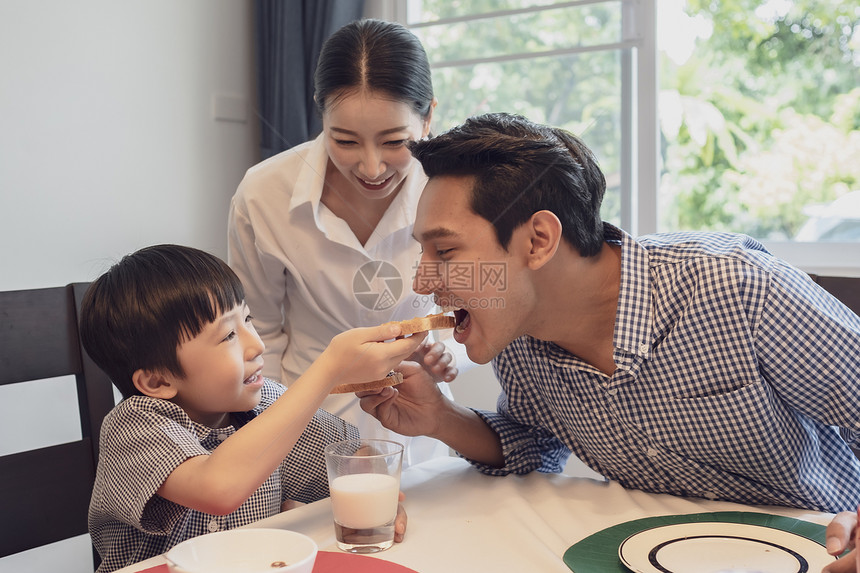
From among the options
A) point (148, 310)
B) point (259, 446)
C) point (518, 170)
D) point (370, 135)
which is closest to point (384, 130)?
point (370, 135)

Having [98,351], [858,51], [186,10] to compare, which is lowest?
[98,351]

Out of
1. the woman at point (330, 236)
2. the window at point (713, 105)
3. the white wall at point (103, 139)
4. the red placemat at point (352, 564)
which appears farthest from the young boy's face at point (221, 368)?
the window at point (713, 105)

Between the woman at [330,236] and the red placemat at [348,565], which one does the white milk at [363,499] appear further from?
the woman at [330,236]

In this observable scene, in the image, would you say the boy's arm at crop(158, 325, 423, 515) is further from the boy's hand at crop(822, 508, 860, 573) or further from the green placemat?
the boy's hand at crop(822, 508, 860, 573)

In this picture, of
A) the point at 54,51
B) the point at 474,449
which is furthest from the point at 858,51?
the point at 54,51

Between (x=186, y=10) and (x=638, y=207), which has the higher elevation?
(x=186, y=10)

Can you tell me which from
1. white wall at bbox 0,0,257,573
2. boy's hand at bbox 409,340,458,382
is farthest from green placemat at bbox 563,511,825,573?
white wall at bbox 0,0,257,573

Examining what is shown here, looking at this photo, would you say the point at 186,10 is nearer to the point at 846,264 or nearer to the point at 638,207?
the point at 638,207

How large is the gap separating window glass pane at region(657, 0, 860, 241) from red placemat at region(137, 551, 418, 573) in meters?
2.13

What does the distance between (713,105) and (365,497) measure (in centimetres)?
219

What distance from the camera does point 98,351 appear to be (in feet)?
4.00

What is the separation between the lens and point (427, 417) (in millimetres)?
1293

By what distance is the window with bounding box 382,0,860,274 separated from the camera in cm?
251

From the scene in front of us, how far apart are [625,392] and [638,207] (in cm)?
162
